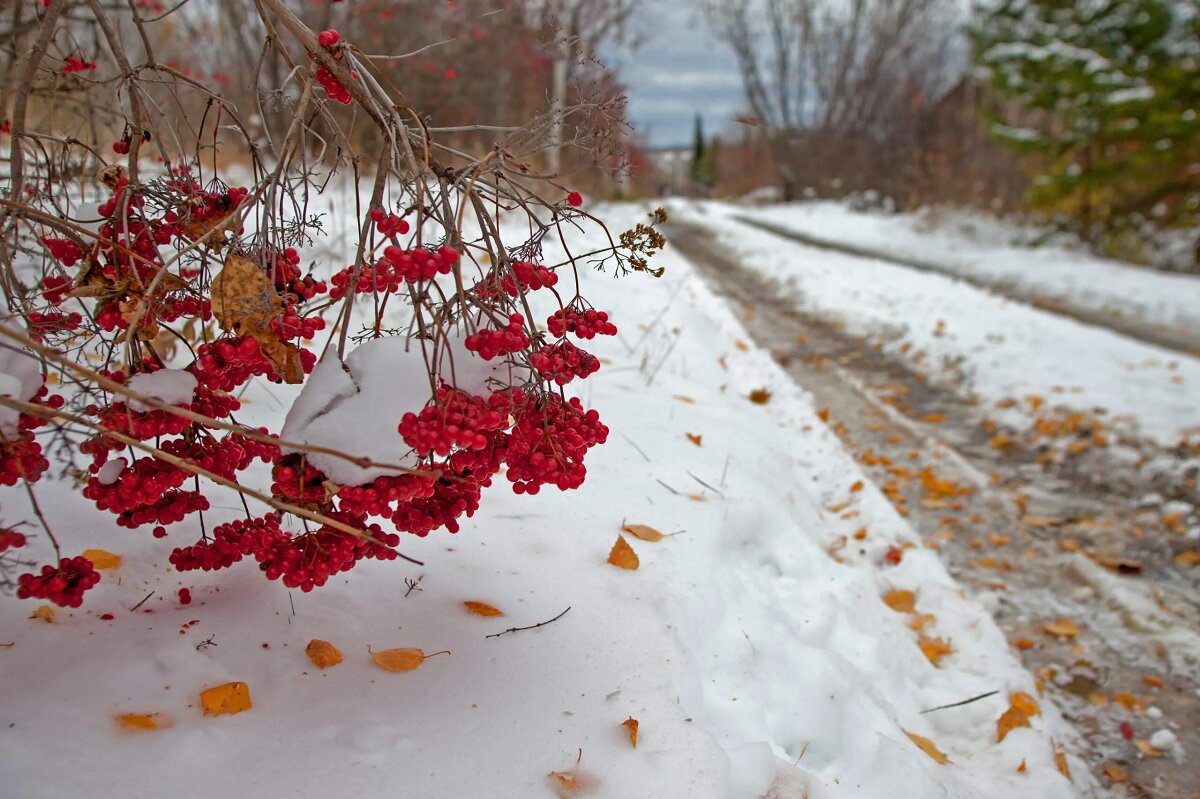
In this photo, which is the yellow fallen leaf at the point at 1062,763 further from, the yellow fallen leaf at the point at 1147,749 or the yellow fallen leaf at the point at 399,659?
the yellow fallen leaf at the point at 399,659

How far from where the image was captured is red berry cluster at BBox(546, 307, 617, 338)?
1.35m

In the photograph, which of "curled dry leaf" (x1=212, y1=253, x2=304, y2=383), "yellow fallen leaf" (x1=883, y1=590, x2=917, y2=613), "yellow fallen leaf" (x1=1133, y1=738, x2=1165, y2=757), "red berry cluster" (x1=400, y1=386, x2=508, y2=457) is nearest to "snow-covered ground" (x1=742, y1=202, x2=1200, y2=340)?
"yellow fallen leaf" (x1=883, y1=590, x2=917, y2=613)

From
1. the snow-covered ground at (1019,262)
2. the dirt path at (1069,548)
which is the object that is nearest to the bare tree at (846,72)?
the snow-covered ground at (1019,262)

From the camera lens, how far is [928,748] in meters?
2.21

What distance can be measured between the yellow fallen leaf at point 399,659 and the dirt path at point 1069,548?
2.19 metres

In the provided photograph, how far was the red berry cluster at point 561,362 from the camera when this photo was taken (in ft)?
4.20

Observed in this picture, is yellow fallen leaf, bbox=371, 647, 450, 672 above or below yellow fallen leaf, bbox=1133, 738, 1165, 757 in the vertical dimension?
above

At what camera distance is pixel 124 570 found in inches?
69.5

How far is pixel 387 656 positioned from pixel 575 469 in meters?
0.63

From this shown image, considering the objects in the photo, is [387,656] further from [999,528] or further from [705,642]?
[999,528]

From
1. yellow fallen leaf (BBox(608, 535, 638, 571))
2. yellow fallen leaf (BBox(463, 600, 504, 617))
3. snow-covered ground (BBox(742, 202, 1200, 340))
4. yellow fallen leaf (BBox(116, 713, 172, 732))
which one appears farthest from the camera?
snow-covered ground (BBox(742, 202, 1200, 340))

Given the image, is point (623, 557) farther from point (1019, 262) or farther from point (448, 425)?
point (1019, 262)

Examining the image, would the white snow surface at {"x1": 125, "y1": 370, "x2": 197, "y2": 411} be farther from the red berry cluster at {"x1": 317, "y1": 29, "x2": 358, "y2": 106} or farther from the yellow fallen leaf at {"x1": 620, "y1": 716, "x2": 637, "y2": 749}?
the yellow fallen leaf at {"x1": 620, "y1": 716, "x2": 637, "y2": 749}

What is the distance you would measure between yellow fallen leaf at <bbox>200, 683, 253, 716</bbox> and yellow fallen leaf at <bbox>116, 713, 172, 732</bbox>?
7cm
